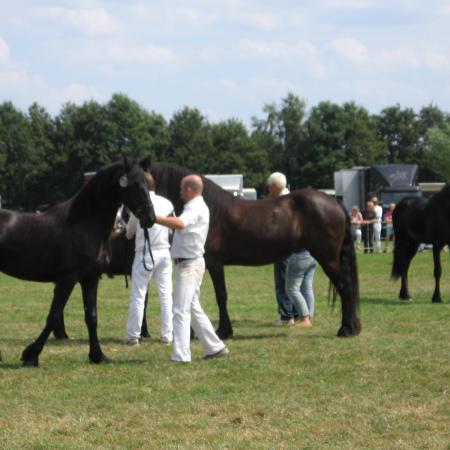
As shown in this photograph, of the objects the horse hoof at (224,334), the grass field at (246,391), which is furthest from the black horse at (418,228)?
the horse hoof at (224,334)

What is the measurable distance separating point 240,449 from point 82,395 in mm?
2335

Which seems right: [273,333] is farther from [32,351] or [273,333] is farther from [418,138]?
[418,138]

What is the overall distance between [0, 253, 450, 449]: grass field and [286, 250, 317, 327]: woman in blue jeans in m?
0.38

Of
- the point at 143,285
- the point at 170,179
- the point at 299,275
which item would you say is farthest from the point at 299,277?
the point at 143,285

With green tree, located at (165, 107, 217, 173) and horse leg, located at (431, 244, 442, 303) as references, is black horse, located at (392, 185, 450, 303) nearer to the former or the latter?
horse leg, located at (431, 244, 442, 303)

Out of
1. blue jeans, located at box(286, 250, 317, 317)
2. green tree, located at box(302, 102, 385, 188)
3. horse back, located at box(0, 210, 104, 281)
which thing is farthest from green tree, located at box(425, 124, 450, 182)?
horse back, located at box(0, 210, 104, 281)

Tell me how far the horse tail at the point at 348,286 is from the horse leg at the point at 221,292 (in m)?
1.45

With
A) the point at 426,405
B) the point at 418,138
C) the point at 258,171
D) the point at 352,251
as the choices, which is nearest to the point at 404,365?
the point at 426,405

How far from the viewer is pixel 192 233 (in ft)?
31.9

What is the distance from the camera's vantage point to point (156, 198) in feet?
36.8

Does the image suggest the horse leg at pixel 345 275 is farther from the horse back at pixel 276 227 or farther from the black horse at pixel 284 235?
the horse back at pixel 276 227

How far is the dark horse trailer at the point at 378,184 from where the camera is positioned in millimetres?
46375

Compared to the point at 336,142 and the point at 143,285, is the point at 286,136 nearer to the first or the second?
the point at 336,142

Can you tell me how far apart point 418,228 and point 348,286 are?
6.09 m
